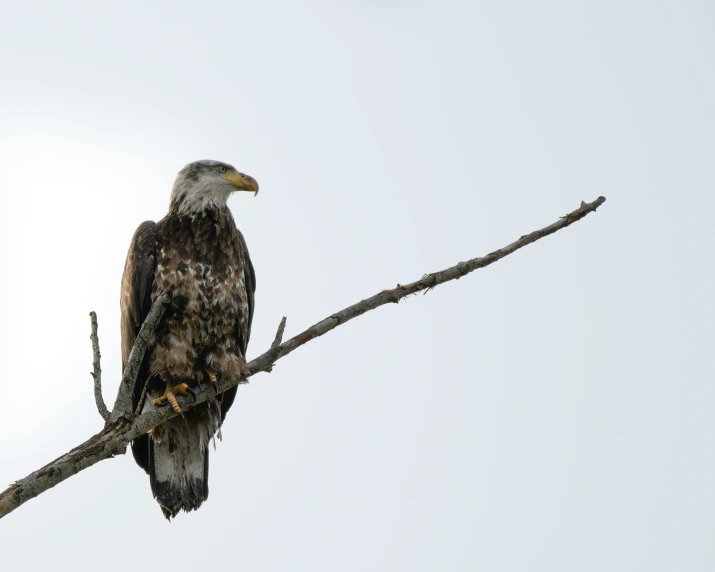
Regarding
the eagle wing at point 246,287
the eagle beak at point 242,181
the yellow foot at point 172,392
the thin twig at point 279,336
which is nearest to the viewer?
the thin twig at point 279,336

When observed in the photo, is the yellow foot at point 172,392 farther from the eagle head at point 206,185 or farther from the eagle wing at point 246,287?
the eagle head at point 206,185

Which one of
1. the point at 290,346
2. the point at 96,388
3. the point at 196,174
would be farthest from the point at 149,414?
the point at 196,174

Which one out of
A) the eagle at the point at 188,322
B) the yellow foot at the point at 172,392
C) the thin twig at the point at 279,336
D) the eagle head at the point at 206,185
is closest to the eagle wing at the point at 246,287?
the eagle at the point at 188,322

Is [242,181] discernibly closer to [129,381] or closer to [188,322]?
[188,322]

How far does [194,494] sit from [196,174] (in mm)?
2775

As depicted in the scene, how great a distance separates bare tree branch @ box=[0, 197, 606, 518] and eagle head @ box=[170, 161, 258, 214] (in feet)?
6.25

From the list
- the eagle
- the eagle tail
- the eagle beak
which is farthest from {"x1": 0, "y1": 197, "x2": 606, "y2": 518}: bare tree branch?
the eagle beak

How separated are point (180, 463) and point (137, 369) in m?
2.45

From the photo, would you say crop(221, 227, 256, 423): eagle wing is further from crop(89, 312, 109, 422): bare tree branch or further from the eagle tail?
crop(89, 312, 109, 422): bare tree branch

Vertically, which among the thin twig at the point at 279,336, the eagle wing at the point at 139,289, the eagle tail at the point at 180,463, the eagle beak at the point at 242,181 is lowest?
the eagle tail at the point at 180,463

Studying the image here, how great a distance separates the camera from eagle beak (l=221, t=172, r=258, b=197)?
805cm

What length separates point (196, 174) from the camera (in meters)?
7.96

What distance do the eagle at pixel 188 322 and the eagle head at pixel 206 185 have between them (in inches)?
0.5

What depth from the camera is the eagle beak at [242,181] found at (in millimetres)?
8047
